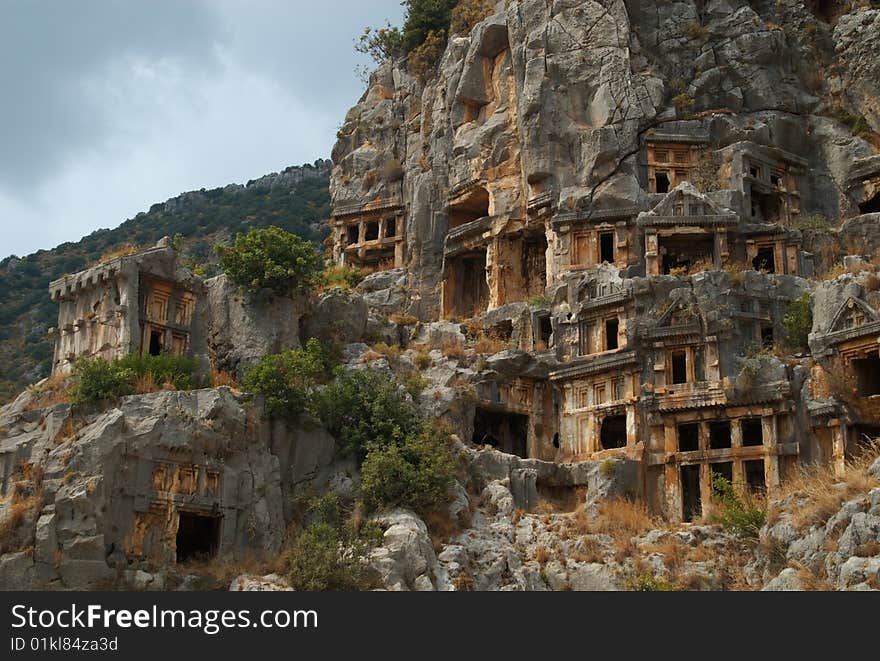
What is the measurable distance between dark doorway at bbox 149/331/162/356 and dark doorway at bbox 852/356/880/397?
22.9 metres

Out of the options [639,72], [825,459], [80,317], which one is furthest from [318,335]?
[639,72]

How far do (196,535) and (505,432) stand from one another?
13.7 meters

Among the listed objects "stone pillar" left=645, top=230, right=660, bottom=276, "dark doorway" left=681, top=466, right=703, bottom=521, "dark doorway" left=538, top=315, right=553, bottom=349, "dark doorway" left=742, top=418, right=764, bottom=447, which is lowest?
"dark doorway" left=681, top=466, right=703, bottom=521

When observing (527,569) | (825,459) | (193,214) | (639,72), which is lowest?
(527,569)

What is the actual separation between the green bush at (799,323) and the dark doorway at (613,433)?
680cm

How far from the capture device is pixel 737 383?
1577 inches

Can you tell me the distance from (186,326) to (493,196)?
64.4 ft

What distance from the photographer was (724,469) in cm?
4034

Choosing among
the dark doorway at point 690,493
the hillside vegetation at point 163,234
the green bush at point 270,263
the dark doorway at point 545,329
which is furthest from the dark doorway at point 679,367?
the hillside vegetation at point 163,234

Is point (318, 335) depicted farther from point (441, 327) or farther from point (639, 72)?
point (639, 72)

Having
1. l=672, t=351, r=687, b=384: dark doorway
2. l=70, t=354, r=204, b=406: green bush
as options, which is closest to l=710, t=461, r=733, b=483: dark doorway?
l=672, t=351, r=687, b=384: dark doorway

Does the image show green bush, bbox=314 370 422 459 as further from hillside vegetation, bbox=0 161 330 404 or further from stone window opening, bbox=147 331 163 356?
hillside vegetation, bbox=0 161 330 404

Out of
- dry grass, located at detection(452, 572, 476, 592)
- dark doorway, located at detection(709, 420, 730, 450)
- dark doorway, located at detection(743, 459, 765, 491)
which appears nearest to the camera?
dry grass, located at detection(452, 572, 476, 592)

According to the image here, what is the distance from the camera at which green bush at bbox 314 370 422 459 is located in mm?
36656
